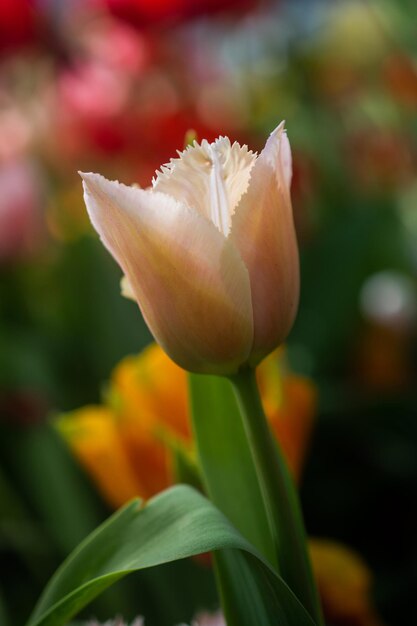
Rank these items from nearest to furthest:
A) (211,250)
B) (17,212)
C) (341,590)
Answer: (211,250) → (341,590) → (17,212)

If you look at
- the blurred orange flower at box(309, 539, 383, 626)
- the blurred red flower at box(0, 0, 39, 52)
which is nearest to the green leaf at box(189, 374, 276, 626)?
the blurred orange flower at box(309, 539, 383, 626)

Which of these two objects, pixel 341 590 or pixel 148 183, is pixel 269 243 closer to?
pixel 341 590

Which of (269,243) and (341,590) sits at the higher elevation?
(269,243)

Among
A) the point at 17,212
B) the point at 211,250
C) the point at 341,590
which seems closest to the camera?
the point at 211,250

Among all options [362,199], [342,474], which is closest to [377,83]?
[362,199]

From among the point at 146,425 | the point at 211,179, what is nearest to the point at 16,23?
the point at 146,425

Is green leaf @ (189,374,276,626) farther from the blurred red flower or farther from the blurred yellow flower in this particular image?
the blurred red flower

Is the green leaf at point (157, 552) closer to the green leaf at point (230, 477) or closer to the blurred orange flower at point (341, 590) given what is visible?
the green leaf at point (230, 477)
